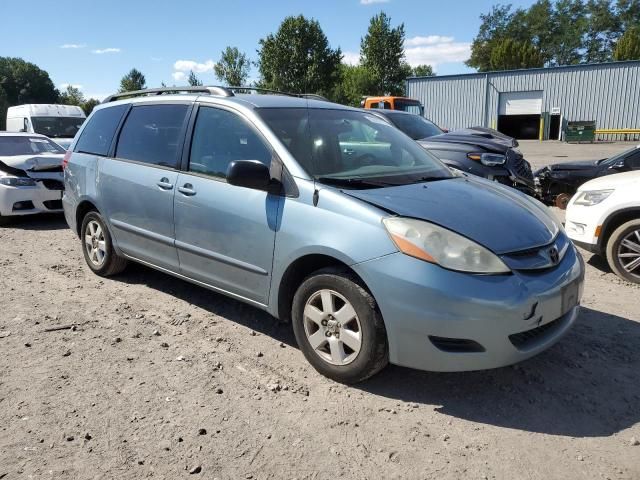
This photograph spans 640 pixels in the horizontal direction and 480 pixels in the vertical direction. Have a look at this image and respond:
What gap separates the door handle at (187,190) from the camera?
3978 millimetres

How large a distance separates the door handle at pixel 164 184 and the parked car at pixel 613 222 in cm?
413

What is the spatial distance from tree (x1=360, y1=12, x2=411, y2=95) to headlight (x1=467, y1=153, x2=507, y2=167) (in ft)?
163

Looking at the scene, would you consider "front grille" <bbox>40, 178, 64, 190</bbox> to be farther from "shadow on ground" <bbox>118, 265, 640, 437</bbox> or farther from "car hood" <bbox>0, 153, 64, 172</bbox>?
"shadow on ground" <bbox>118, 265, 640, 437</bbox>

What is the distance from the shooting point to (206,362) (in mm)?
3602

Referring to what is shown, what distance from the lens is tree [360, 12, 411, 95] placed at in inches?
2152

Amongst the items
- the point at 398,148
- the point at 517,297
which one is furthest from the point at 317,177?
the point at 517,297

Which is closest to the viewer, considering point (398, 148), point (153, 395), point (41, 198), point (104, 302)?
point (153, 395)

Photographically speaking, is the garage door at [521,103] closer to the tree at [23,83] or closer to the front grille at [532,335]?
the front grille at [532,335]

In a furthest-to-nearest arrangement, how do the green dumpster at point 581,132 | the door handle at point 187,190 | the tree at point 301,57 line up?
the tree at point 301,57 < the green dumpster at point 581,132 < the door handle at point 187,190

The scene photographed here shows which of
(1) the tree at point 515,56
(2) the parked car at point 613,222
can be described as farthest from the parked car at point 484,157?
(1) the tree at point 515,56

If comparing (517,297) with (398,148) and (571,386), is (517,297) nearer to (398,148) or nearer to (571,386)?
(571,386)

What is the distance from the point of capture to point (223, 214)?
12.2 ft

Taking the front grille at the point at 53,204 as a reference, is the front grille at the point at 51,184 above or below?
above

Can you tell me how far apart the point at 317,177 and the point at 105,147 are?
8.89 feet
